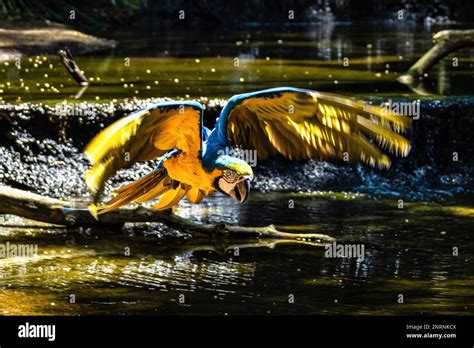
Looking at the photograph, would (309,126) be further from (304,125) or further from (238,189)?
(238,189)

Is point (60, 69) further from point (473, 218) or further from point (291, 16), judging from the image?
point (291, 16)

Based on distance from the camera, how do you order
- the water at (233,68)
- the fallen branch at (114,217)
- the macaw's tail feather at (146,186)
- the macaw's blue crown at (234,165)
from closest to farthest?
the macaw's blue crown at (234,165)
the macaw's tail feather at (146,186)
the fallen branch at (114,217)
the water at (233,68)

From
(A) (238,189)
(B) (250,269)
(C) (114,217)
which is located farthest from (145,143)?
(C) (114,217)

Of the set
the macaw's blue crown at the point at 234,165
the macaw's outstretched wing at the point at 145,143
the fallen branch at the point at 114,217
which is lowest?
the fallen branch at the point at 114,217

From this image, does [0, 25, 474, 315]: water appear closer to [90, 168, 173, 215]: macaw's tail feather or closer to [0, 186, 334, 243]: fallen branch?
[0, 186, 334, 243]: fallen branch

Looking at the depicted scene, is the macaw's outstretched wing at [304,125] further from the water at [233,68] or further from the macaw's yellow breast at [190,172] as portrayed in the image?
the water at [233,68]

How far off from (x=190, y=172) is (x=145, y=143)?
0.48m

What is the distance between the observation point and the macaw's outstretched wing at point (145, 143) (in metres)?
7.50

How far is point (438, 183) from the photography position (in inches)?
527

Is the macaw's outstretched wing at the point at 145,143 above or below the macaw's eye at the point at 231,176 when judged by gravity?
above

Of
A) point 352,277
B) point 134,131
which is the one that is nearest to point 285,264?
point 352,277

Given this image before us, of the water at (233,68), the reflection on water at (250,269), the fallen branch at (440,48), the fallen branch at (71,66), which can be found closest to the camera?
the reflection on water at (250,269)

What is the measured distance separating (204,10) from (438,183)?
1373 centimetres

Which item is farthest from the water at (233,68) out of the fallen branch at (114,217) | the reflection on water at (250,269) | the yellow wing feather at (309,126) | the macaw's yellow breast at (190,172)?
the yellow wing feather at (309,126)
